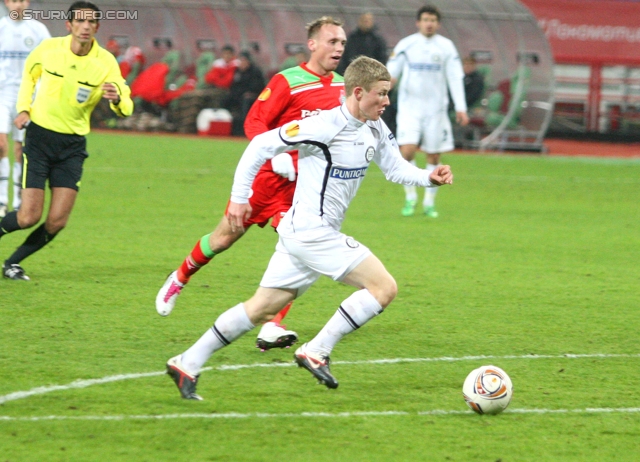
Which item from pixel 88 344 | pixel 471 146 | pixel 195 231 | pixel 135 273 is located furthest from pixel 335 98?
pixel 471 146

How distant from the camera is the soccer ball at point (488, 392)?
16.8ft

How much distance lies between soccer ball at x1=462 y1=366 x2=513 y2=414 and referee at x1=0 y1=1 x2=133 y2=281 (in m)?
3.97

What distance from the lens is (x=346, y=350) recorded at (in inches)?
254

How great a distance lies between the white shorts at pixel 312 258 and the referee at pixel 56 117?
3.05 m

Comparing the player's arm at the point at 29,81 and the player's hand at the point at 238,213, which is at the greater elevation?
the player's arm at the point at 29,81

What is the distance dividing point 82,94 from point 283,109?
206cm

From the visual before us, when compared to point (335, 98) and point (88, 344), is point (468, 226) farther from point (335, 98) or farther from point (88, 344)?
point (88, 344)

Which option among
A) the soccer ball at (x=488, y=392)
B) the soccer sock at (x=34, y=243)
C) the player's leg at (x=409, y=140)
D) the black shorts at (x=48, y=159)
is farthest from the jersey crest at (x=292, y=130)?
the player's leg at (x=409, y=140)

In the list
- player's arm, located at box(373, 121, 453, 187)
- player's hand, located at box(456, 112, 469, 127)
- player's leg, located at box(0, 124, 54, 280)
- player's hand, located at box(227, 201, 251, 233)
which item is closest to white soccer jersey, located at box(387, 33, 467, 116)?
player's hand, located at box(456, 112, 469, 127)

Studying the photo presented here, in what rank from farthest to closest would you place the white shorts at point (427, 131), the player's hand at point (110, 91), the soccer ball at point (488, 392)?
the white shorts at point (427, 131), the player's hand at point (110, 91), the soccer ball at point (488, 392)

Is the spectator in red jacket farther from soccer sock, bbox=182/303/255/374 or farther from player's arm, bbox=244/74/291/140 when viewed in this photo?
soccer sock, bbox=182/303/255/374

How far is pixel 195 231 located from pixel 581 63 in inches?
757

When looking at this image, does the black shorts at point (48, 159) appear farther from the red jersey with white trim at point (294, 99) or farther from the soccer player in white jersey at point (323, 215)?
the soccer player in white jersey at point (323, 215)

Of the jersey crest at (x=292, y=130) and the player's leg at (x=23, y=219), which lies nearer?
the jersey crest at (x=292, y=130)
